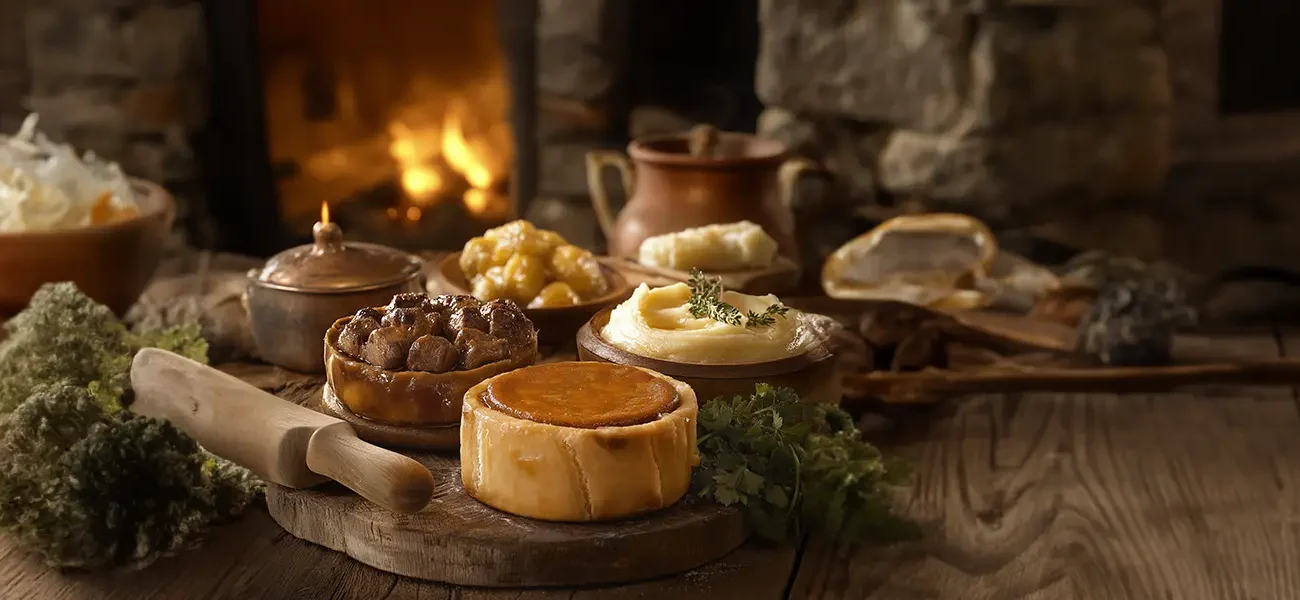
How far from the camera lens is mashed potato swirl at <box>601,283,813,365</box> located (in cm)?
153

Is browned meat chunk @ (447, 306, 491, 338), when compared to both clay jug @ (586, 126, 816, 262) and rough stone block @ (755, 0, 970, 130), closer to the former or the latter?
clay jug @ (586, 126, 816, 262)

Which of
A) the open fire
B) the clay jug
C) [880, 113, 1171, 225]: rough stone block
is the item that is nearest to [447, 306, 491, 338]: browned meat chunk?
the clay jug

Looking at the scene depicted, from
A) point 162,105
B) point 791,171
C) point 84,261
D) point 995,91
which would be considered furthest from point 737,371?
point 162,105

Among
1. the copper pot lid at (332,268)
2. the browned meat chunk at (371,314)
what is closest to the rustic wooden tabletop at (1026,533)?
the copper pot lid at (332,268)

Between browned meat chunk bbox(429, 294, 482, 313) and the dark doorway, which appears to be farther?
the dark doorway

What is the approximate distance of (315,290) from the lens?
1713mm

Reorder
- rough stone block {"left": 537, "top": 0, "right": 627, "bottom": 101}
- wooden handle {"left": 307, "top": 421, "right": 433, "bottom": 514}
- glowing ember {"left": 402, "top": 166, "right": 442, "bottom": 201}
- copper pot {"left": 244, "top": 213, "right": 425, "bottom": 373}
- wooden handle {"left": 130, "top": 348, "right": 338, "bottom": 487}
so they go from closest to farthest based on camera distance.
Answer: wooden handle {"left": 307, "top": 421, "right": 433, "bottom": 514}
wooden handle {"left": 130, "top": 348, "right": 338, "bottom": 487}
copper pot {"left": 244, "top": 213, "right": 425, "bottom": 373}
rough stone block {"left": 537, "top": 0, "right": 627, "bottom": 101}
glowing ember {"left": 402, "top": 166, "right": 442, "bottom": 201}

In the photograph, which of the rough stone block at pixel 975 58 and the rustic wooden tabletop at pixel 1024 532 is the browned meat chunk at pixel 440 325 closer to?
the rustic wooden tabletop at pixel 1024 532

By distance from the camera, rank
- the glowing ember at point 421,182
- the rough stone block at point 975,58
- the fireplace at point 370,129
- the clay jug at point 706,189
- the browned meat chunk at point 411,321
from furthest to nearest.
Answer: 1. the glowing ember at point 421,182
2. the fireplace at point 370,129
3. the rough stone block at point 975,58
4. the clay jug at point 706,189
5. the browned meat chunk at point 411,321

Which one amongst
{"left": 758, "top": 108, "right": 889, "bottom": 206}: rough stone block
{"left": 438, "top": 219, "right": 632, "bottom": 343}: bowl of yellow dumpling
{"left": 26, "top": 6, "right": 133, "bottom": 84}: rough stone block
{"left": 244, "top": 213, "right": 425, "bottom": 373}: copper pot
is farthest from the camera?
{"left": 26, "top": 6, "right": 133, "bottom": 84}: rough stone block

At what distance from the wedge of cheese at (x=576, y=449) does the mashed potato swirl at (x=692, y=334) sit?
155mm

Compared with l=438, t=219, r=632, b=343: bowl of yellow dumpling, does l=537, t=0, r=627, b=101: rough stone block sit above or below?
above

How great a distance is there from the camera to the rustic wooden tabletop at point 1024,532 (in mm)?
1333

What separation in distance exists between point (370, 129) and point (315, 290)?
1.90 m
